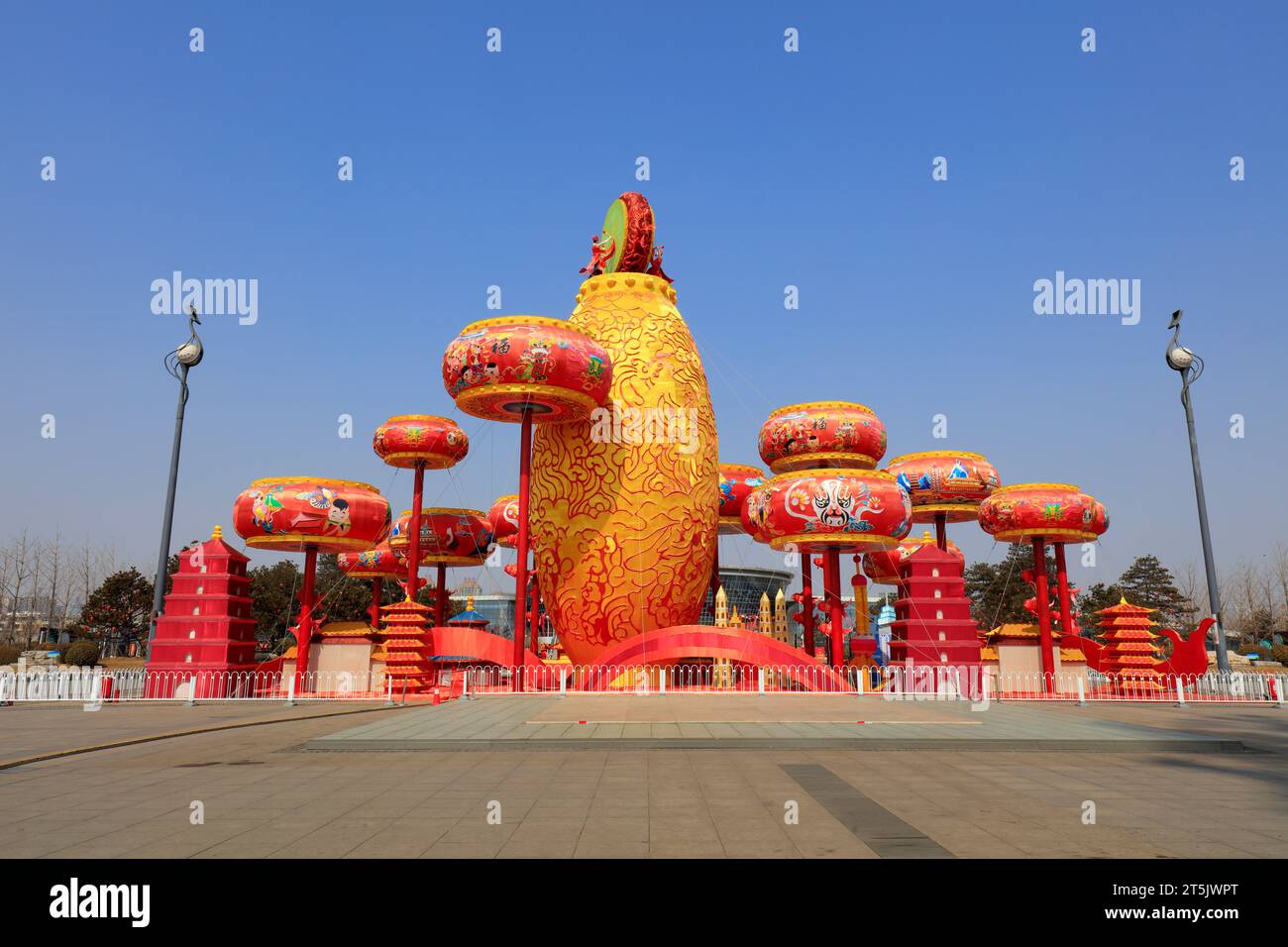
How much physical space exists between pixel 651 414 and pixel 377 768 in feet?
48.3

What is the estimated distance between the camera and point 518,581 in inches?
803

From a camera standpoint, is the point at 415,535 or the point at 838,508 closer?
the point at 838,508

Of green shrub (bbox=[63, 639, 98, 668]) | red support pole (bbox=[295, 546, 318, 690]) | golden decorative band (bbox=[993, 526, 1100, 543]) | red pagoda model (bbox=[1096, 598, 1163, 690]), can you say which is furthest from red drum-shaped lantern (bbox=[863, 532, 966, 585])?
green shrub (bbox=[63, 639, 98, 668])

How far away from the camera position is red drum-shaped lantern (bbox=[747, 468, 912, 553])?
69.1 feet

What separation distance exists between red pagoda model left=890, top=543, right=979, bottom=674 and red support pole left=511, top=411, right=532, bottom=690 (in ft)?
34.1

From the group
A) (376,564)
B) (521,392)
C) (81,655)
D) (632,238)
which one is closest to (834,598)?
(521,392)

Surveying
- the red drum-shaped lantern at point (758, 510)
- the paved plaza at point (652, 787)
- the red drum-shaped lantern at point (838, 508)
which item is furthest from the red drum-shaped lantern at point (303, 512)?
the red drum-shaped lantern at point (838, 508)

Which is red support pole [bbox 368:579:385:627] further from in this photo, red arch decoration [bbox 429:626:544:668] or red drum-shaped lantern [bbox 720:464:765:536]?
red drum-shaped lantern [bbox 720:464:765:536]

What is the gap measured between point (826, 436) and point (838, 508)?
16.9ft

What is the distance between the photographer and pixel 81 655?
2939 centimetres

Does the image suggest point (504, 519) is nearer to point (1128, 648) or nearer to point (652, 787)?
point (1128, 648)

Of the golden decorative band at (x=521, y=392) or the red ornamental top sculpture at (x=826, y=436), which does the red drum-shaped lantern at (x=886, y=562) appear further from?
the golden decorative band at (x=521, y=392)
